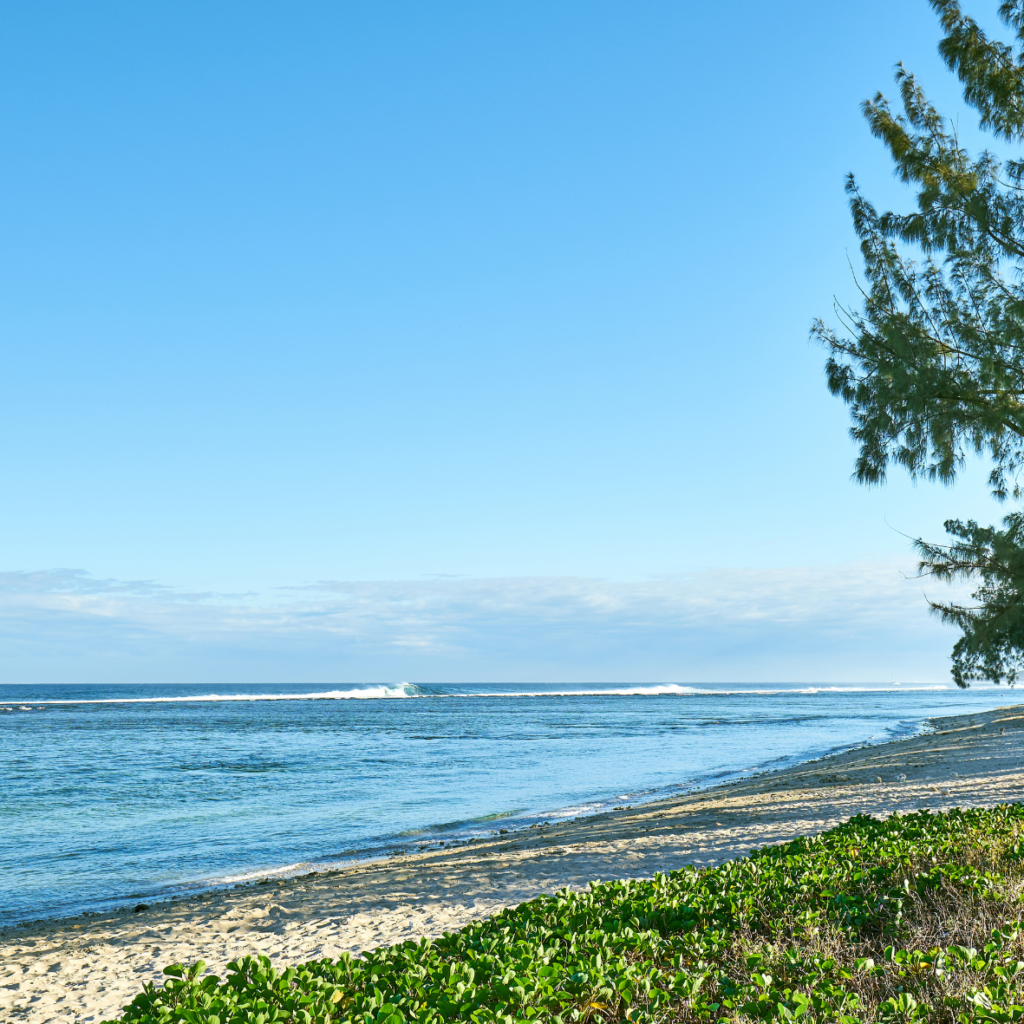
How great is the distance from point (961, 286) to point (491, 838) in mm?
10810

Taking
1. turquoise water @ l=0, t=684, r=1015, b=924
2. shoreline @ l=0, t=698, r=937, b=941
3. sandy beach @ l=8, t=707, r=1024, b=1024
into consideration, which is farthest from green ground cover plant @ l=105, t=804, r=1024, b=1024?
turquoise water @ l=0, t=684, r=1015, b=924

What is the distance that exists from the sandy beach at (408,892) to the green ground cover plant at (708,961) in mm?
3119

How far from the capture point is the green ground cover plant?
10.4ft

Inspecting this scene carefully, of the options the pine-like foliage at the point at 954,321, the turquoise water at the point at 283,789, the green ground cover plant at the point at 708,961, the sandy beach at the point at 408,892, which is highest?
the pine-like foliage at the point at 954,321

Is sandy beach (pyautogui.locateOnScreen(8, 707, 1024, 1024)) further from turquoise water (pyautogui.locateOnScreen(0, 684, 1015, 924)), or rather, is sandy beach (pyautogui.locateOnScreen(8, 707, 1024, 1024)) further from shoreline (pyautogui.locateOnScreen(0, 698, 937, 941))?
turquoise water (pyautogui.locateOnScreen(0, 684, 1015, 924))

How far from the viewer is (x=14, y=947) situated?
774cm

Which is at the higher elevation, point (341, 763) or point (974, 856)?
point (974, 856)

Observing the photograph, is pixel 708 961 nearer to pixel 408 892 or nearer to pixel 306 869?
pixel 408 892

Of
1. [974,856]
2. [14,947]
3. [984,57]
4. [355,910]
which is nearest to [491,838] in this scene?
[355,910]

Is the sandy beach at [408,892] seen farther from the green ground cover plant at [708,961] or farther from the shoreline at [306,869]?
the green ground cover plant at [708,961]

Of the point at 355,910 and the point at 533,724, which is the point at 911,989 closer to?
the point at 355,910

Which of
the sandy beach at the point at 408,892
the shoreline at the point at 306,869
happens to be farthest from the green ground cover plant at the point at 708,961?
the shoreline at the point at 306,869

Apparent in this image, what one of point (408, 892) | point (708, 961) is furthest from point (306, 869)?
point (708, 961)

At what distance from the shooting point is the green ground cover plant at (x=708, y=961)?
316cm
